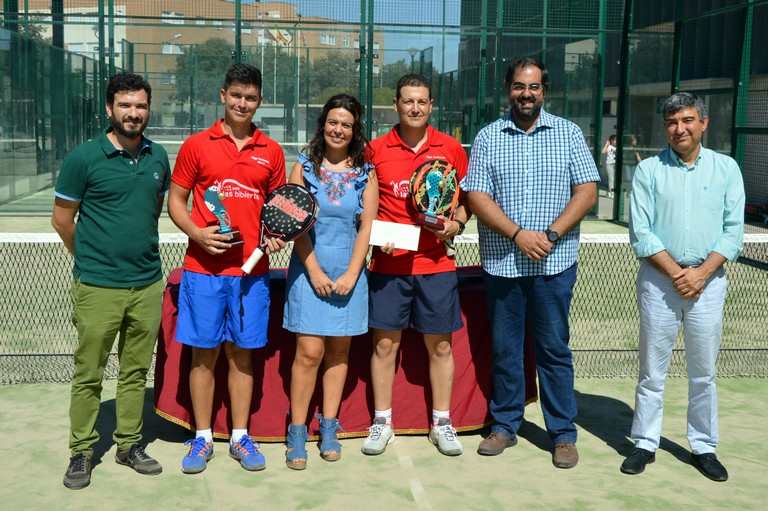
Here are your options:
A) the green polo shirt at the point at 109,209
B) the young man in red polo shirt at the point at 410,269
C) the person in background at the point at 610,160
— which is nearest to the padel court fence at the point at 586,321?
the young man in red polo shirt at the point at 410,269

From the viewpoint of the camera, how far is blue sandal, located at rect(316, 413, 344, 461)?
4383 millimetres

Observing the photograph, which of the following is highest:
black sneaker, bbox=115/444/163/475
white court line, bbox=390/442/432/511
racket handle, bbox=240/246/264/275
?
racket handle, bbox=240/246/264/275

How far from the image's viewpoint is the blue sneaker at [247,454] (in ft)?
13.9

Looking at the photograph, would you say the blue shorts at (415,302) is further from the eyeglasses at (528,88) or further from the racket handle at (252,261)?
the eyeglasses at (528,88)

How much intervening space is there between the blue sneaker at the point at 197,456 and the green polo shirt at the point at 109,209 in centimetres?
82

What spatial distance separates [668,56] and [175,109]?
300 inches

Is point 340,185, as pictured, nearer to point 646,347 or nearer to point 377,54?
point 646,347

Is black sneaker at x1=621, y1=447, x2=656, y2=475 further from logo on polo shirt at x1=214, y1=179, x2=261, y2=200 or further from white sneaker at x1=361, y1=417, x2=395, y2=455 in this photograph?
logo on polo shirt at x1=214, y1=179, x2=261, y2=200

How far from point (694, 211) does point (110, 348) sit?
270 centimetres

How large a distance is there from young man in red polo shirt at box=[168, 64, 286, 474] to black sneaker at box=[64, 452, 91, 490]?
0.42 meters

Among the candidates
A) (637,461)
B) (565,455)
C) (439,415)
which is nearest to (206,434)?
(439,415)

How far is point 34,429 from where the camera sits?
4.70 metres

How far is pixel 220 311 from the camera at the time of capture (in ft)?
13.6

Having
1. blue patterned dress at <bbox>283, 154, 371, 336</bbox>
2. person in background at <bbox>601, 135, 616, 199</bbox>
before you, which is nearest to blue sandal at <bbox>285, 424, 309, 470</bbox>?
blue patterned dress at <bbox>283, 154, 371, 336</bbox>
